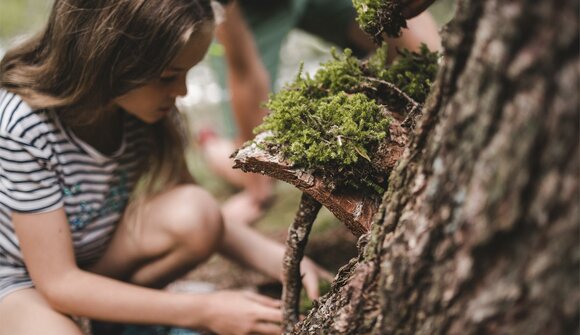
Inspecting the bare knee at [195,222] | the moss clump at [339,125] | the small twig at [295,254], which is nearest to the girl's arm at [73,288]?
the bare knee at [195,222]

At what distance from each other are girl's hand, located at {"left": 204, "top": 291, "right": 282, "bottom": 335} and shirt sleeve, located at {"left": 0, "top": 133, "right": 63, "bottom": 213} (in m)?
0.70

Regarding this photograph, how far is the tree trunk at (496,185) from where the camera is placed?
0.72 metres

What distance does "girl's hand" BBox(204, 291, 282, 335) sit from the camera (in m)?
1.83

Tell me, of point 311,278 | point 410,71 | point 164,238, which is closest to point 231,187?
point 164,238

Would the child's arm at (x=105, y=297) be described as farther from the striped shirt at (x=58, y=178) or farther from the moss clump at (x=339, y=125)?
the moss clump at (x=339, y=125)

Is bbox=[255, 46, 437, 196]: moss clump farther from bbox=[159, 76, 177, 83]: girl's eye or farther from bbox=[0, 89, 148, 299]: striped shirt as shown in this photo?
bbox=[0, 89, 148, 299]: striped shirt

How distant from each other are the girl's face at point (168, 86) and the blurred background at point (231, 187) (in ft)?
0.90

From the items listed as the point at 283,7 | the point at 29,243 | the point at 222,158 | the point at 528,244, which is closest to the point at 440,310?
the point at 528,244

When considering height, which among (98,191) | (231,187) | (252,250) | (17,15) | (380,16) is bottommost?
(98,191)

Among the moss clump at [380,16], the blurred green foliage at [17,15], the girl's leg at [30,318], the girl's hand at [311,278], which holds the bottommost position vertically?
the girl's leg at [30,318]

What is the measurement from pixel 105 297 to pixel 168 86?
31.9 inches

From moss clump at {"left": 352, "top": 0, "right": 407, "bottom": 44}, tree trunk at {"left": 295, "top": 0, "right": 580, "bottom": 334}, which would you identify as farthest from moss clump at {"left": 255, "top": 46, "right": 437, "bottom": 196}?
tree trunk at {"left": 295, "top": 0, "right": 580, "bottom": 334}

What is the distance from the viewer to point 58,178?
5.98 feet

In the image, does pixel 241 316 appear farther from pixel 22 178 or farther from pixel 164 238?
pixel 22 178
